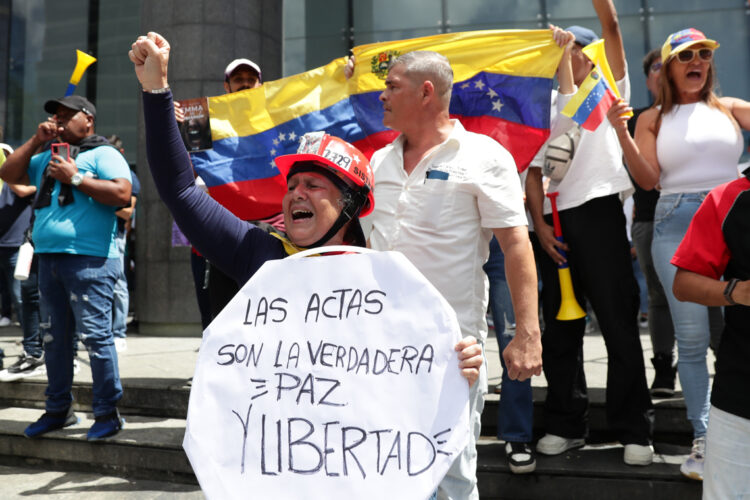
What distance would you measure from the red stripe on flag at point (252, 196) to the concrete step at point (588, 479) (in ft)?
5.98

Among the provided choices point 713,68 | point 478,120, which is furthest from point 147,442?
point 713,68

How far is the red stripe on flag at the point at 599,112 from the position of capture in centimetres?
269

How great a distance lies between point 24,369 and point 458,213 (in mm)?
3952

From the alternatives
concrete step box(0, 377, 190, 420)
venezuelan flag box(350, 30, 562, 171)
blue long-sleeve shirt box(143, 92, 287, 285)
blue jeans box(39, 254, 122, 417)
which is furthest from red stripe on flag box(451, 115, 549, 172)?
Answer: concrete step box(0, 377, 190, 420)

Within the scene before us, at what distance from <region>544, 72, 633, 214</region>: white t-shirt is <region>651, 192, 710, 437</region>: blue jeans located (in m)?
0.28

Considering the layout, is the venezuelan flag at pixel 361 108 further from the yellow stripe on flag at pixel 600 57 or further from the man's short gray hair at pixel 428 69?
the man's short gray hair at pixel 428 69

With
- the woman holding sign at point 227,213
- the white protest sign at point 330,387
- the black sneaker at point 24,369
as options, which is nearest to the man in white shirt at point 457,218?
the woman holding sign at point 227,213

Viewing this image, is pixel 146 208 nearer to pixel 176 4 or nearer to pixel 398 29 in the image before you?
pixel 176 4

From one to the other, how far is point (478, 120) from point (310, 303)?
6.58 ft

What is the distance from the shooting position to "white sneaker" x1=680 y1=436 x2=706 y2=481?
2871mm

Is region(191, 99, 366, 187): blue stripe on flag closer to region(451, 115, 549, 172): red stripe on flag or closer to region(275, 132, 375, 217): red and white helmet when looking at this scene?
region(451, 115, 549, 172): red stripe on flag

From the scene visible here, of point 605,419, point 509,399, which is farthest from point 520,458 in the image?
point 605,419

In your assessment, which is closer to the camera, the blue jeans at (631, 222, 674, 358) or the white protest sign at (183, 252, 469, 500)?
the white protest sign at (183, 252, 469, 500)

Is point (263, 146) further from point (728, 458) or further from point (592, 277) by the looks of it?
point (728, 458)
